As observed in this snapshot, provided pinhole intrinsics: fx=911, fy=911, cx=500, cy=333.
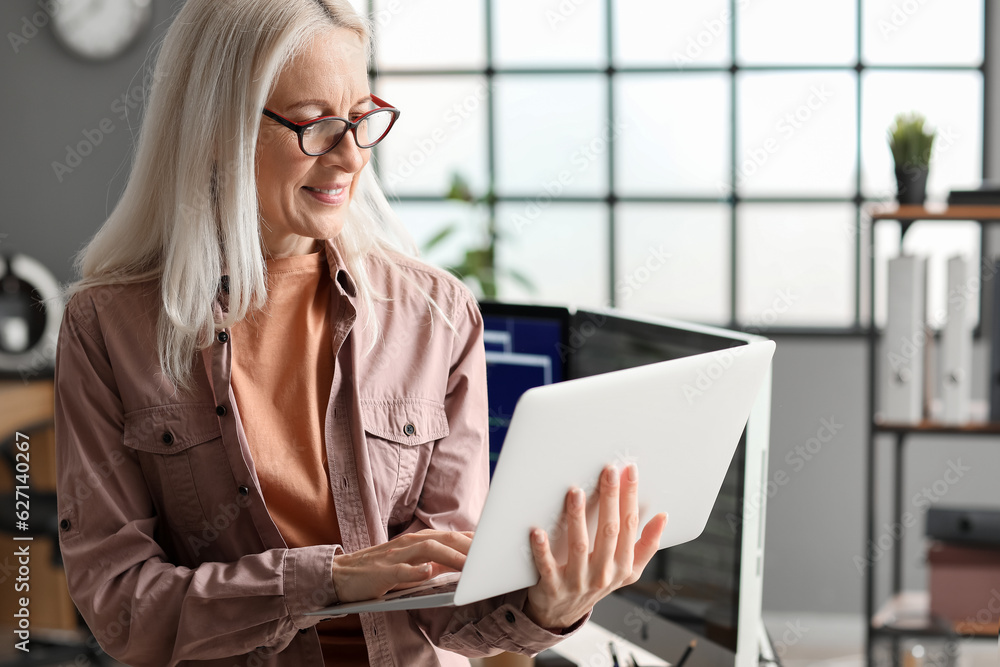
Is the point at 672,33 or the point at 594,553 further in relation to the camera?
the point at 672,33

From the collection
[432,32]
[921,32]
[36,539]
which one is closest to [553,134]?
[432,32]

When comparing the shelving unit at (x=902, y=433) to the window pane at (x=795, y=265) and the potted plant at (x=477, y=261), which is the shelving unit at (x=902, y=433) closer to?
the window pane at (x=795, y=265)

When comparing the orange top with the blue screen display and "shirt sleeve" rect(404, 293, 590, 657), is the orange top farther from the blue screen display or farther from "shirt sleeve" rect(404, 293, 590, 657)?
the blue screen display

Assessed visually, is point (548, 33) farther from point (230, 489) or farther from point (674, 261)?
point (230, 489)

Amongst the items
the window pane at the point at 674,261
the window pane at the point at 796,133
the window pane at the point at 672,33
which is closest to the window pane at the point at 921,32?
the window pane at the point at 796,133

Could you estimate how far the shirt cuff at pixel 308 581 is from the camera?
98 centimetres

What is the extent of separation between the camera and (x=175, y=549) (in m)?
1.10

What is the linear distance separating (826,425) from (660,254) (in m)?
0.88

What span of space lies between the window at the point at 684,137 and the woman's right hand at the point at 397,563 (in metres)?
2.35

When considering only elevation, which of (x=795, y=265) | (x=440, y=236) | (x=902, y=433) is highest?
(x=440, y=236)

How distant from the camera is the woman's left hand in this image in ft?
2.99

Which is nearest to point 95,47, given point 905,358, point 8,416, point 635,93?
point 8,416

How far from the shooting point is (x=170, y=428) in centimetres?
106

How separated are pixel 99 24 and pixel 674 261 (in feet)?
7.65
